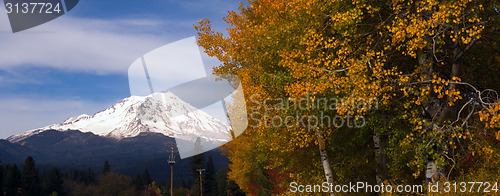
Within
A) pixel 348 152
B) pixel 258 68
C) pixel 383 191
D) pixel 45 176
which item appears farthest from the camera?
pixel 45 176

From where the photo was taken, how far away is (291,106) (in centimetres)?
1253

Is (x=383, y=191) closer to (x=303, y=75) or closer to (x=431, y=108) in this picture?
(x=431, y=108)

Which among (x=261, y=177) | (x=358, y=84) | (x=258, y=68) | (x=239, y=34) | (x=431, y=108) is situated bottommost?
(x=261, y=177)

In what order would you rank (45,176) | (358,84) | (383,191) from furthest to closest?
(45,176), (383,191), (358,84)

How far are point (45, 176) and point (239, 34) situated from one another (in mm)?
144413

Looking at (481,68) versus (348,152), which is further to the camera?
(348,152)

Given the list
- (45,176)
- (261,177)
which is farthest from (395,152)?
(45,176)
